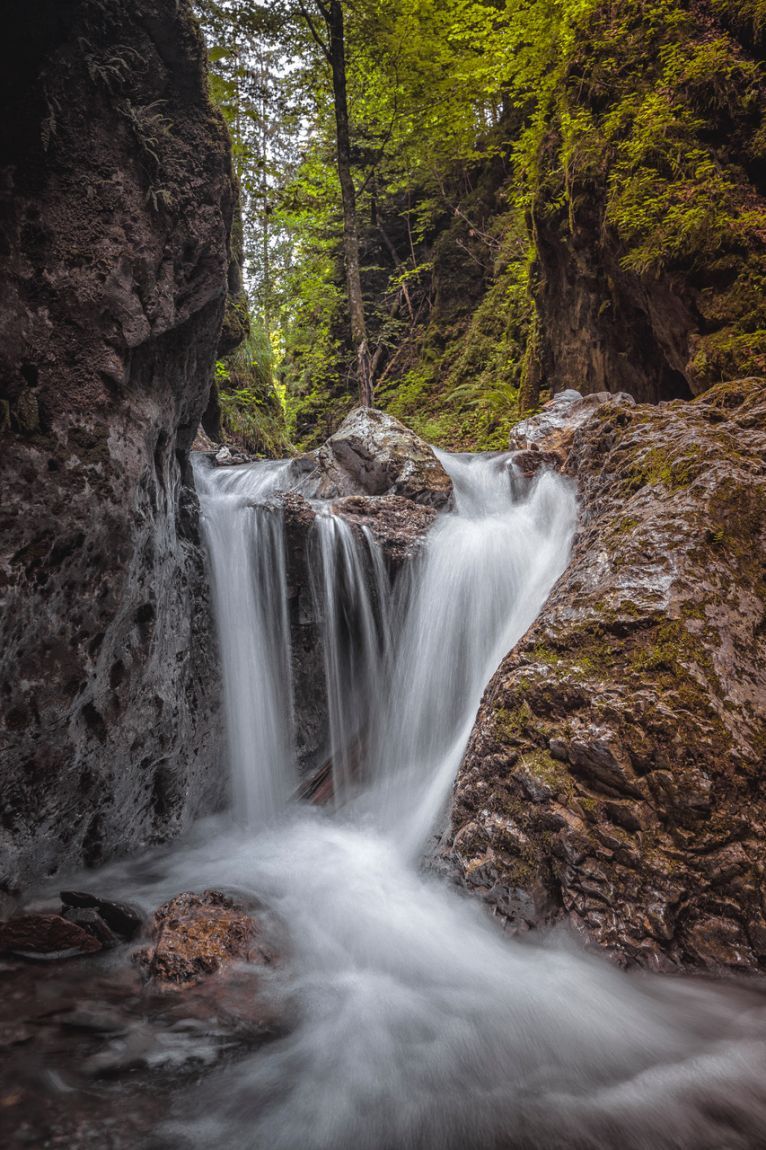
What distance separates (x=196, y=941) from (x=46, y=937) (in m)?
0.65

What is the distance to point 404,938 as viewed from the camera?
285cm

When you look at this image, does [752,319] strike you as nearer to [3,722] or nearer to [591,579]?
[591,579]

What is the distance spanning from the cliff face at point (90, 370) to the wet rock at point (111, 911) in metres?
0.27

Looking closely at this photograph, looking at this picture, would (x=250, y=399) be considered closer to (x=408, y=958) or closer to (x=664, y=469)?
(x=664, y=469)

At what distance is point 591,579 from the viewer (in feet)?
11.0

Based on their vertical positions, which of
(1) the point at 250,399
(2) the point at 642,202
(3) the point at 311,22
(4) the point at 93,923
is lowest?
(4) the point at 93,923

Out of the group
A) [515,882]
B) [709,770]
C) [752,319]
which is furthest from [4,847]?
[752,319]

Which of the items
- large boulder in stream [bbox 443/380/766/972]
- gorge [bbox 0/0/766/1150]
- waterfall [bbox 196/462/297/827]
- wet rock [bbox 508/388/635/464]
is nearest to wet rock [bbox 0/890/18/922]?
gorge [bbox 0/0/766/1150]

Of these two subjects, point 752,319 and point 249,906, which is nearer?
point 249,906

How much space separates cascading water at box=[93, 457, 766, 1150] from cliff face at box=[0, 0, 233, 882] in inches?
42.9

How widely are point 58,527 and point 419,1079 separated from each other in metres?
2.73

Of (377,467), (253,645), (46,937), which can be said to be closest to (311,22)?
(377,467)

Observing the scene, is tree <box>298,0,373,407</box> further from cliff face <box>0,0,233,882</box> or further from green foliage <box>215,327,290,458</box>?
cliff face <box>0,0,233,882</box>

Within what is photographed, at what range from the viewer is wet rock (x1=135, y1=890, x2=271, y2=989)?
2.44 metres
